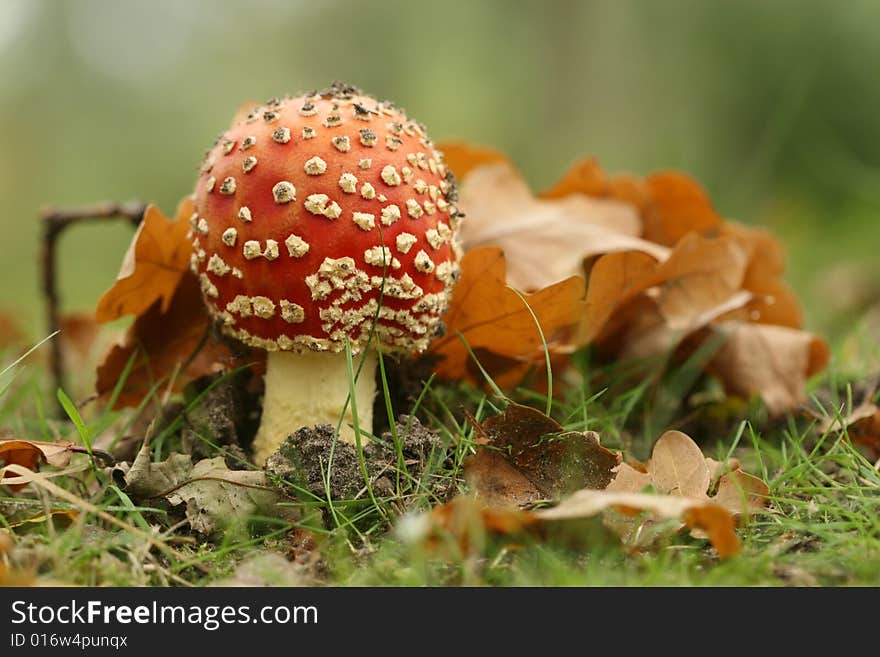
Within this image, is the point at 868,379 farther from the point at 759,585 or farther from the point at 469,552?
the point at 469,552

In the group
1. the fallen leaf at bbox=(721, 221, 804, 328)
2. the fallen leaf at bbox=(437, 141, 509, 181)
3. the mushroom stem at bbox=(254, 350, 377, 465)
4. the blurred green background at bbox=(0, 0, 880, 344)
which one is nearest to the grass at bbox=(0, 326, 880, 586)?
the mushroom stem at bbox=(254, 350, 377, 465)

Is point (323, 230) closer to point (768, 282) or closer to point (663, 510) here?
point (663, 510)

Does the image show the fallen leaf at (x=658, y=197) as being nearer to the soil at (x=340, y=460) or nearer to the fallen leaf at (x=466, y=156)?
the fallen leaf at (x=466, y=156)

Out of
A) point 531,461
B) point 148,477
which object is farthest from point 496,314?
point 148,477

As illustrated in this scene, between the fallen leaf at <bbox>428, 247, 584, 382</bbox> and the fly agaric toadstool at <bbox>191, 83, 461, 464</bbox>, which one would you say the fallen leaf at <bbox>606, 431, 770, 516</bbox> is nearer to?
the fallen leaf at <bbox>428, 247, 584, 382</bbox>

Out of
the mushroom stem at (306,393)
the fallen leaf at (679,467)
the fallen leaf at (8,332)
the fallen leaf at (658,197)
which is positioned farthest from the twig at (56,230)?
the fallen leaf at (679,467)

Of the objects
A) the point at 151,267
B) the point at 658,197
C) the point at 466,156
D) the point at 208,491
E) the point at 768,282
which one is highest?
the point at 466,156

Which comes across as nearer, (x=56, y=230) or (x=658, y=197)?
(x=56, y=230)
